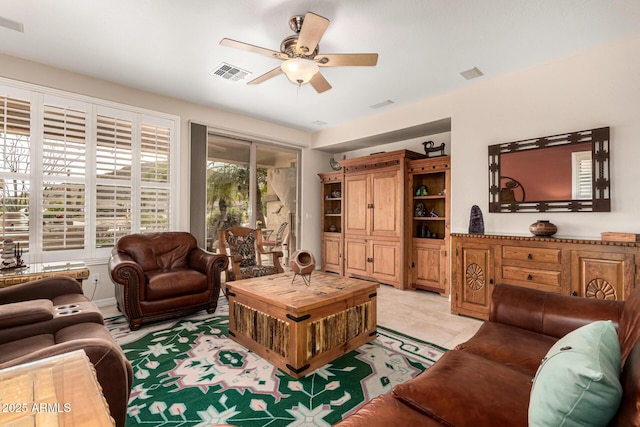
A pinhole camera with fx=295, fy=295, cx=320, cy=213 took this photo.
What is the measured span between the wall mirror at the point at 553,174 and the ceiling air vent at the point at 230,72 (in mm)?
3100

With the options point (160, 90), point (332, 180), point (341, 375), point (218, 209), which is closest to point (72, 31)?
point (160, 90)

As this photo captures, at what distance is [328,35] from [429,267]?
344 cm

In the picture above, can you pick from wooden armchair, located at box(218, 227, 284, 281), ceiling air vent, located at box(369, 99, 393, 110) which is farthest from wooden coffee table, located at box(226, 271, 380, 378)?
ceiling air vent, located at box(369, 99, 393, 110)

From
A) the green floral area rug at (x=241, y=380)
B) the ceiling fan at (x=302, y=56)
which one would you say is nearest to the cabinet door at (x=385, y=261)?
the green floral area rug at (x=241, y=380)

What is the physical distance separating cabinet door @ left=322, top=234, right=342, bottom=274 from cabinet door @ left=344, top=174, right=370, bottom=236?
43 centimetres

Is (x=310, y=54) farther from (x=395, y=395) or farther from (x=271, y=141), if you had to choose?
(x=271, y=141)

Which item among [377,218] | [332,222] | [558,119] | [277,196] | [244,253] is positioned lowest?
[244,253]

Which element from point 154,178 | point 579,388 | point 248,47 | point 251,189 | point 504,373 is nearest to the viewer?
point 579,388

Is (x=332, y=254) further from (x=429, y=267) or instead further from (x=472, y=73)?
(x=472, y=73)

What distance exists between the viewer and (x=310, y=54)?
2439 mm

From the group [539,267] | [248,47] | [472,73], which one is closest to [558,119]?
[472,73]

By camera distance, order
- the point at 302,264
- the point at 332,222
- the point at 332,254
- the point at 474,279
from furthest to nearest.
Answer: the point at 332,222 < the point at 332,254 < the point at 474,279 < the point at 302,264

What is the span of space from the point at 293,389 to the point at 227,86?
3.52 m

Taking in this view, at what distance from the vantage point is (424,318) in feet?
11.0
